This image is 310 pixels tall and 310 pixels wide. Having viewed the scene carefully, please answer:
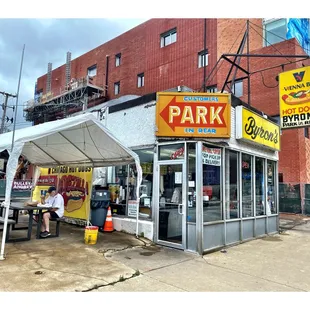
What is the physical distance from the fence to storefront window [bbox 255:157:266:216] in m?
8.44

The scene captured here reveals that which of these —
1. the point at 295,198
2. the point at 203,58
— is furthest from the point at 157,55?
the point at 295,198

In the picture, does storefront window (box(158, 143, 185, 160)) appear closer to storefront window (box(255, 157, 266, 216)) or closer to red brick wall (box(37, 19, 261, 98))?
storefront window (box(255, 157, 266, 216))

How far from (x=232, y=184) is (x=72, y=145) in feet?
17.0

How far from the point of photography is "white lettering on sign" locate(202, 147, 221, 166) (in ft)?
25.3

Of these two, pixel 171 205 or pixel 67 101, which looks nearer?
pixel 171 205

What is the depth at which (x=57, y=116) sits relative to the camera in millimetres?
34875

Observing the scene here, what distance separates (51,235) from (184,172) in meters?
4.18

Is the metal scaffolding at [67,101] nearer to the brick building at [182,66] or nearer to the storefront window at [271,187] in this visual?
the brick building at [182,66]

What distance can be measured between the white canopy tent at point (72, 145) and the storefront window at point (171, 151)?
2.48ft

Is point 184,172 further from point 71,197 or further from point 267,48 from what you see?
point 267,48

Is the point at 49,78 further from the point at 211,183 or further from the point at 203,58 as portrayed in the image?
the point at 211,183

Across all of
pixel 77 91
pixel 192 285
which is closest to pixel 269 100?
pixel 192 285

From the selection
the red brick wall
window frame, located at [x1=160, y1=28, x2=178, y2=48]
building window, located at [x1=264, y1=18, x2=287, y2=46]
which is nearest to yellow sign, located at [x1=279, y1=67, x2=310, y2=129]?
building window, located at [x1=264, y1=18, x2=287, y2=46]

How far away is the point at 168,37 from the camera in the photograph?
80.9ft
